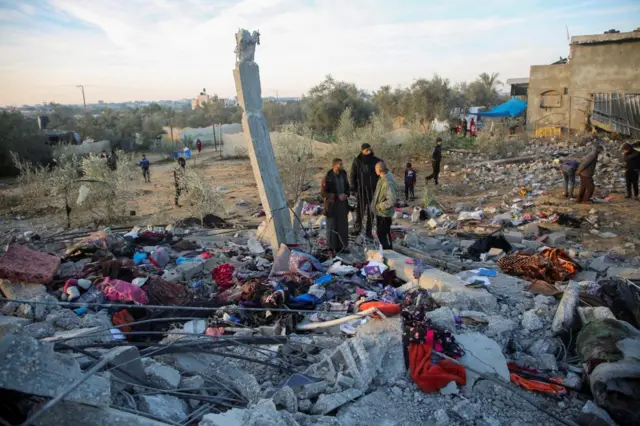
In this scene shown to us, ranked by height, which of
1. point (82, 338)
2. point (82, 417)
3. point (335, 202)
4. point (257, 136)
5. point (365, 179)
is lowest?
point (82, 338)

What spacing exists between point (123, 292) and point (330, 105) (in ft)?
74.8

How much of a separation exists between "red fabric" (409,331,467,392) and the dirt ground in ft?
18.3

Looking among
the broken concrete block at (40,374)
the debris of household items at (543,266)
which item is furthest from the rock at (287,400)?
the debris of household items at (543,266)

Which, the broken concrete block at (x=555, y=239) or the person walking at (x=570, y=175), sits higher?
the person walking at (x=570, y=175)

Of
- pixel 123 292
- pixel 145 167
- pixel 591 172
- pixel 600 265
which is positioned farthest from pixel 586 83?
pixel 123 292

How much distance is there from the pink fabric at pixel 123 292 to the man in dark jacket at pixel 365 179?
3.95 m

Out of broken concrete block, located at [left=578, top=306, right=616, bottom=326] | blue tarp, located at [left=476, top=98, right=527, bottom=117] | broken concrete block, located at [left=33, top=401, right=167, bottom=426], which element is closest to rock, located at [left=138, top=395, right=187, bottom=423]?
broken concrete block, located at [left=33, top=401, right=167, bottom=426]

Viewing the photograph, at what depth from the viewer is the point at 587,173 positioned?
996cm

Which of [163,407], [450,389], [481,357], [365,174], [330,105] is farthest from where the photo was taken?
[330,105]

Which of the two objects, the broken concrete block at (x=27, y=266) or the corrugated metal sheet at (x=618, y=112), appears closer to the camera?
the broken concrete block at (x=27, y=266)

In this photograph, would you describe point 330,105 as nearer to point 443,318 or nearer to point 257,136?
point 257,136

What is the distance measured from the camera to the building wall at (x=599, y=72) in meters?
18.5

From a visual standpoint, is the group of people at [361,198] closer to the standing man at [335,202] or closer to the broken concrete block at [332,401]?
the standing man at [335,202]

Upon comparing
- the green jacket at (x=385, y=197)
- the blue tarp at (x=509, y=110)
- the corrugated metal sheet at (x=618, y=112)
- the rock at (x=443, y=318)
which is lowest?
the rock at (x=443, y=318)
